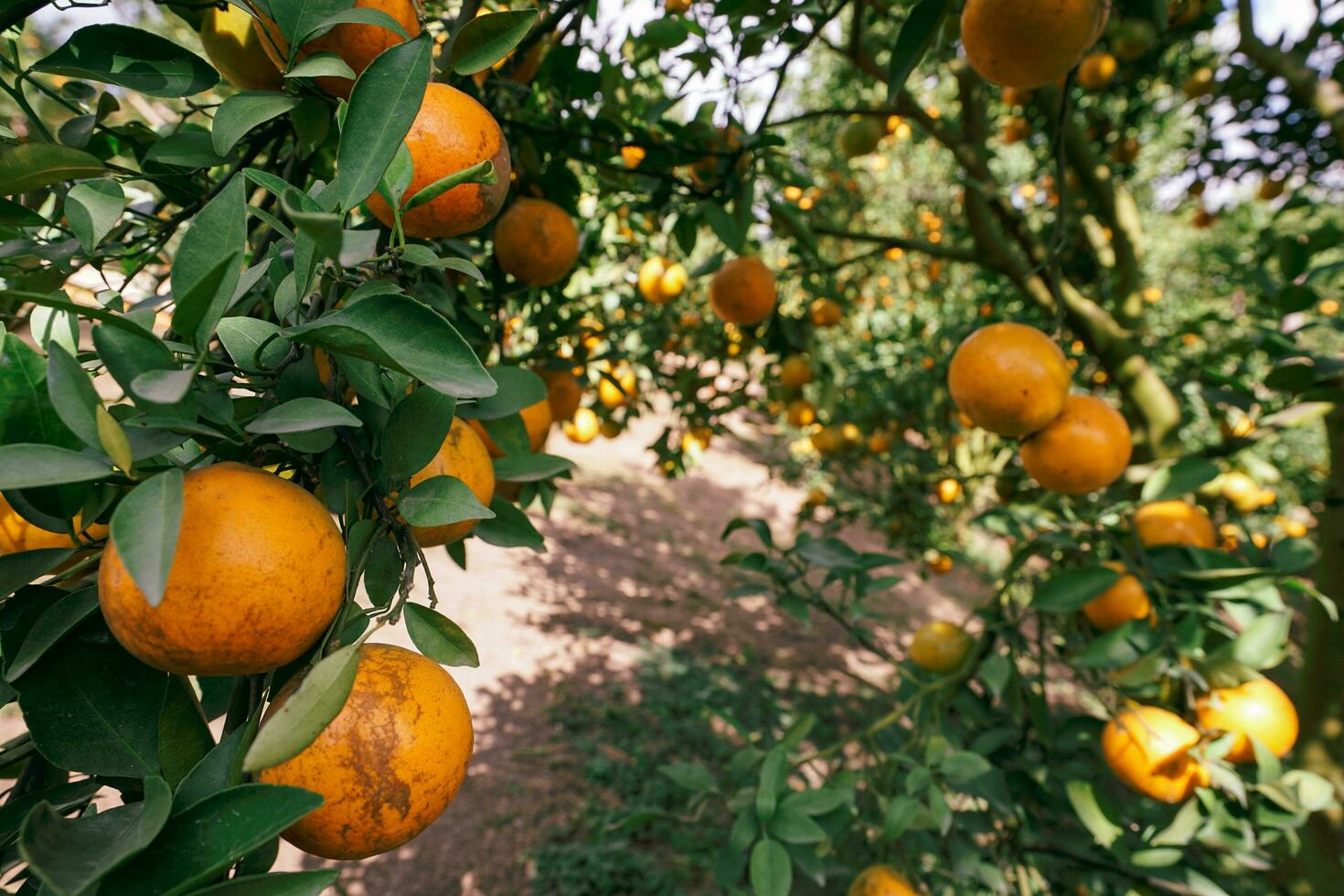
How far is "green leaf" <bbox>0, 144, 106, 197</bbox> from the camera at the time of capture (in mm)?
655

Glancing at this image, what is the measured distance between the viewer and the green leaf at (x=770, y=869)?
47.9 inches

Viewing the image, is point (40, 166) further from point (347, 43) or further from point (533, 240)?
point (533, 240)

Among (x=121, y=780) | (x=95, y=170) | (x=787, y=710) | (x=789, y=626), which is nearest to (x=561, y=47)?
(x=95, y=170)

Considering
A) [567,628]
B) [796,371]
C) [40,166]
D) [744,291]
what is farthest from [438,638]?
[567,628]

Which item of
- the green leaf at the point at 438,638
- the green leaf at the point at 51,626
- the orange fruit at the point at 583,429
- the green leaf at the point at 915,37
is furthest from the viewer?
the orange fruit at the point at 583,429

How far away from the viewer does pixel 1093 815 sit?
1560 millimetres

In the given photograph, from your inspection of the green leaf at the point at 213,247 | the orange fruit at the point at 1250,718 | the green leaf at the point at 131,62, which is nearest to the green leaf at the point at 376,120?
the green leaf at the point at 213,247

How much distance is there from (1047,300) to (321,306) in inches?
93.1

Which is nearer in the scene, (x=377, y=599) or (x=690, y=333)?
(x=377, y=599)

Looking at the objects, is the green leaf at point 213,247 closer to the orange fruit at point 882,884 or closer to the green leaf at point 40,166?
the green leaf at point 40,166

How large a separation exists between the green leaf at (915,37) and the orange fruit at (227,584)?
82 centimetres

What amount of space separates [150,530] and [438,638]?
10.1 inches

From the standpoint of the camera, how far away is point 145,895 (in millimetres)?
437

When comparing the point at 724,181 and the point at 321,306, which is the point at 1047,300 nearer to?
the point at 724,181
